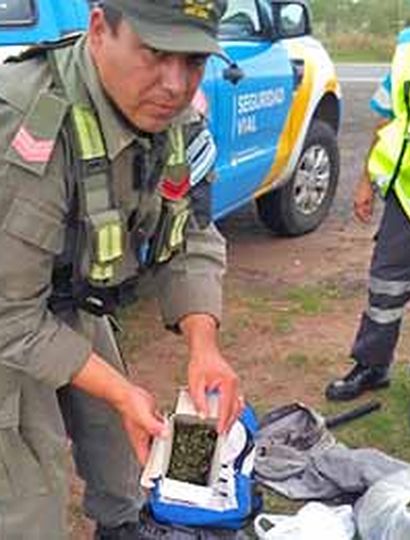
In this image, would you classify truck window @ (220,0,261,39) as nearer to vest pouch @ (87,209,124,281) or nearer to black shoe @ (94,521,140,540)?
black shoe @ (94,521,140,540)

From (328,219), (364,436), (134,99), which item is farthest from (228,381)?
(328,219)

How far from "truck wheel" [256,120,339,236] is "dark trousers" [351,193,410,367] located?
2.23 metres

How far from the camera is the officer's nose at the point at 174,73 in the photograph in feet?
6.46

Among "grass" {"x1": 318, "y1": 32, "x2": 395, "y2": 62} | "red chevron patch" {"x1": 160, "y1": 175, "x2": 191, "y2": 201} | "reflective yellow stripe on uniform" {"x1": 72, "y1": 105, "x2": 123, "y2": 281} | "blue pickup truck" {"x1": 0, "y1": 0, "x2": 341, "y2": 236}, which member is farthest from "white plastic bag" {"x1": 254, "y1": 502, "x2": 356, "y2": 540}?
"grass" {"x1": 318, "y1": 32, "x2": 395, "y2": 62}

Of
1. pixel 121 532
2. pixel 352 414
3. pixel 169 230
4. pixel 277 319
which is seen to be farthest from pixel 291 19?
pixel 169 230

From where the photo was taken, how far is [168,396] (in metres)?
4.53

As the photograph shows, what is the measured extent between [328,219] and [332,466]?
384 centimetres

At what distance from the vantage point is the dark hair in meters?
1.95

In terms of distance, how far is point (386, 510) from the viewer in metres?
3.36

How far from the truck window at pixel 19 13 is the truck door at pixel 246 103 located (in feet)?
3.40

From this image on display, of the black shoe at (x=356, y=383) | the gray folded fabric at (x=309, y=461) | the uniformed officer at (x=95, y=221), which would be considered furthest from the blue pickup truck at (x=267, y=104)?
the uniformed officer at (x=95, y=221)

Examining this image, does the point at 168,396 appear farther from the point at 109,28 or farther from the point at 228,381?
the point at 109,28

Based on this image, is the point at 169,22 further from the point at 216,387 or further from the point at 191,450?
the point at 191,450

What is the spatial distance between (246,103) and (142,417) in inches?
142
